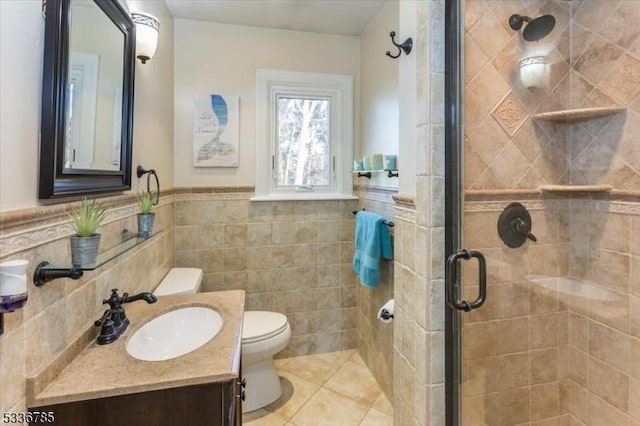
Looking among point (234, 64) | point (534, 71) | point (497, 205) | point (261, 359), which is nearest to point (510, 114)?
point (534, 71)

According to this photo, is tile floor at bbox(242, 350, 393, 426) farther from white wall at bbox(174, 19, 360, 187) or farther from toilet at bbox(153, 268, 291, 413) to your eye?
white wall at bbox(174, 19, 360, 187)

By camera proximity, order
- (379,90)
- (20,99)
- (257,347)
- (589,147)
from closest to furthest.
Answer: (20,99), (589,147), (257,347), (379,90)

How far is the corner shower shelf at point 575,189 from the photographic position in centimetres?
141

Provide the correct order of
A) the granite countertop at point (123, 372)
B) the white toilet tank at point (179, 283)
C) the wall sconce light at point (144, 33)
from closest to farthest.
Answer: the granite countertop at point (123, 372), the wall sconce light at point (144, 33), the white toilet tank at point (179, 283)

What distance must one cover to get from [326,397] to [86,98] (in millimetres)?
2044

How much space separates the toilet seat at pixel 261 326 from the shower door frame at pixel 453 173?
1116 mm

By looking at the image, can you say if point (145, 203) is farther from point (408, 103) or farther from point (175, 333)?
point (408, 103)

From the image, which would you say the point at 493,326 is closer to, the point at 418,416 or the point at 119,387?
the point at 418,416

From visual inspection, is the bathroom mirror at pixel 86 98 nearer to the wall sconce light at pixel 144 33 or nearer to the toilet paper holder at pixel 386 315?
the wall sconce light at pixel 144 33

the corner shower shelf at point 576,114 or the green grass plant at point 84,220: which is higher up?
the corner shower shelf at point 576,114

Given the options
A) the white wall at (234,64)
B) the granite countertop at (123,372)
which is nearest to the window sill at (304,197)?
the white wall at (234,64)

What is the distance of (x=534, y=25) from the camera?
4.76ft

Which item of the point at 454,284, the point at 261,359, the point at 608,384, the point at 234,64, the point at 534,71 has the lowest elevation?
the point at 261,359

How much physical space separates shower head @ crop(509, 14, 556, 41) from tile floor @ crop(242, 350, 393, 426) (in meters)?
2.07
